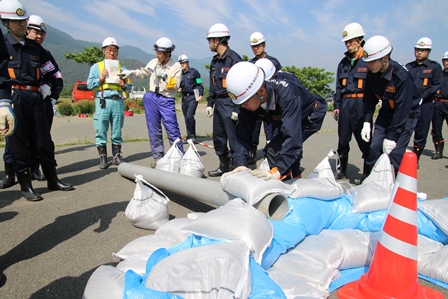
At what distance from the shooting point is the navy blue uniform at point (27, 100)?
3648mm

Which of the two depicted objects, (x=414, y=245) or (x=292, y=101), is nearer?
(x=414, y=245)

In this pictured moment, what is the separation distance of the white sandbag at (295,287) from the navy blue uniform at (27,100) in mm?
3139

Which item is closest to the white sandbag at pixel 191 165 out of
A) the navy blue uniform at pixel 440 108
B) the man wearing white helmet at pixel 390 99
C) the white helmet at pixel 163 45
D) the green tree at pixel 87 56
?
the white helmet at pixel 163 45

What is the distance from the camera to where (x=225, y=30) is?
4926 millimetres

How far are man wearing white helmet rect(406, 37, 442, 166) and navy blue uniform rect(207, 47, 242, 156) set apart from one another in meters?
3.80

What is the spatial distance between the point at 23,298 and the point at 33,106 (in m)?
2.57

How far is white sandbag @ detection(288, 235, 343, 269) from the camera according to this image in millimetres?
2152

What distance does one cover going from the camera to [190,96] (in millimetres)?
9367

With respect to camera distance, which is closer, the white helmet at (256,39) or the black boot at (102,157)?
the black boot at (102,157)

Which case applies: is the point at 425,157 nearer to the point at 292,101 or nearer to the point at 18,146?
the point at 292,101

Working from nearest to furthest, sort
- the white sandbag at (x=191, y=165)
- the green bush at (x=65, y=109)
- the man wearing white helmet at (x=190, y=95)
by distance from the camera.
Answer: the white sandbag at (x=191, y=165)
the man wearing white helmet at (x=190, y=95)
the green bush at (x=65, y=109)

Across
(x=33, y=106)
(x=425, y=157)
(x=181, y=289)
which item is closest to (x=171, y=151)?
(x=33, y=106)

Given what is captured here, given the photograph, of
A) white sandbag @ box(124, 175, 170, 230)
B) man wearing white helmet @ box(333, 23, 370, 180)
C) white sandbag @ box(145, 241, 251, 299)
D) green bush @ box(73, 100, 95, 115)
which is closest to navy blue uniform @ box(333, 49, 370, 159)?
man wearing white helmet @ box(333, 23, 370, 180)

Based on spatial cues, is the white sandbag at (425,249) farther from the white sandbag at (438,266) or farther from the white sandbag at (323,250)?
the white sandbag at (323,250)
